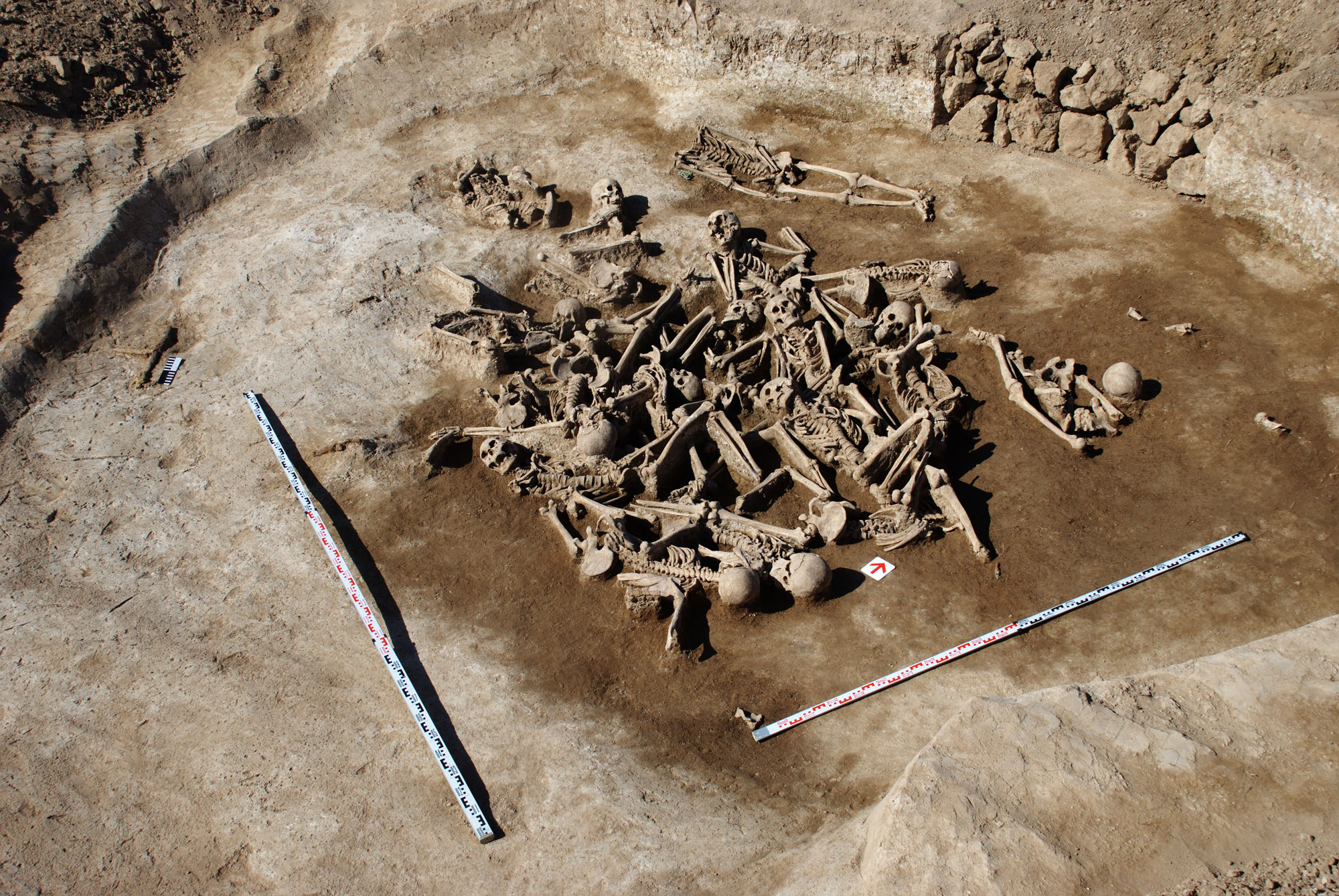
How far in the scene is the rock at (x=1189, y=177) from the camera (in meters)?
11.7

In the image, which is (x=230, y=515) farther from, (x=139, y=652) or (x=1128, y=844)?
(x=1128, y=844)

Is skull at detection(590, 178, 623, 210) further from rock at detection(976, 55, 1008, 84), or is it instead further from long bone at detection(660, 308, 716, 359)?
rock at detection(976, 55, 1008, 84)

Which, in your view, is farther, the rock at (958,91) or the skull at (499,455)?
the rock at (958,91)

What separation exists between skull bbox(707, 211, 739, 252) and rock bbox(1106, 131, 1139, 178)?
611 cm

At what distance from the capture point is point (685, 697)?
736 cm

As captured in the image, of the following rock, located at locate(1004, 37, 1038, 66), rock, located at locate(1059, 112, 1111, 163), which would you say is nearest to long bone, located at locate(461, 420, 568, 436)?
rock, located at locate(1059, 112, 1111, 163)

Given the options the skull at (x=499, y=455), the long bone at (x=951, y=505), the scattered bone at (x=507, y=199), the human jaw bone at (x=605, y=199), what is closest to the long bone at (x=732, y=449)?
the long bone at (x=951, y=505)

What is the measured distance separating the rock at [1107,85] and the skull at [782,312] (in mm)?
6341

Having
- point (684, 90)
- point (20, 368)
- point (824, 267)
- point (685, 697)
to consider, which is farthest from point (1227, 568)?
point (20, 368)

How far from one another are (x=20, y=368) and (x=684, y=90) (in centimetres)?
1175

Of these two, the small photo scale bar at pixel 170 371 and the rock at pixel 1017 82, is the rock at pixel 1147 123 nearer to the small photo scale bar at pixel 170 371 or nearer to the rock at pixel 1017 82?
the rock at pixel 1017 82

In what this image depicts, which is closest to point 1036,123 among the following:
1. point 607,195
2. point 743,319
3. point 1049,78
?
point 1049,78

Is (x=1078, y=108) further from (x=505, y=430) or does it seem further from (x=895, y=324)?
(x=505, y=430)

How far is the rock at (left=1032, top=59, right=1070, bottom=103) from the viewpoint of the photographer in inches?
496
